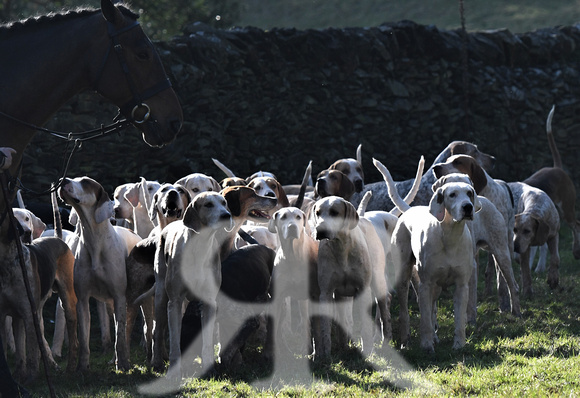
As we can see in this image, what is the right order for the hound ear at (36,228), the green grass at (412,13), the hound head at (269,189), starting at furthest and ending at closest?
the green grass at (412,13) → the hound ear at (36,228) → the hound head at (269,189)

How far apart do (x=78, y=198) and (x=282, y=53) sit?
749 cm

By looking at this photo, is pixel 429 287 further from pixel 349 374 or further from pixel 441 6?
pixel 441 6

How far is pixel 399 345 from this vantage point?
632 cm

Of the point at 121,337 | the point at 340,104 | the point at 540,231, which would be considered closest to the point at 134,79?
the point at 121,337

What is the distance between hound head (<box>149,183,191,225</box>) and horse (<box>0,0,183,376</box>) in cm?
132

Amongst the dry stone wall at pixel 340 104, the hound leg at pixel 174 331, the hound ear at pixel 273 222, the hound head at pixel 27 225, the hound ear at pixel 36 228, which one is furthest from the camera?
the dry stone wall at pixel 340 104

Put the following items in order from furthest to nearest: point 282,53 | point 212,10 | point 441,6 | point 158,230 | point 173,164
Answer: point 441,6, point 212,10, point 282,53, point 173,164, point 158,230

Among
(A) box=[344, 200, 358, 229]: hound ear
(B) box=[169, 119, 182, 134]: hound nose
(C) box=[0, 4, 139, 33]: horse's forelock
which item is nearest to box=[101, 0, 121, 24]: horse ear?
(C) box=[0, 4, 139, 33]: horse's forelock

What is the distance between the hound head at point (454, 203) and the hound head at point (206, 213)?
1.47 m

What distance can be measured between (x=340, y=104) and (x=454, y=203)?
8.04m

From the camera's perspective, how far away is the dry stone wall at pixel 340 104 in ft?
39.0

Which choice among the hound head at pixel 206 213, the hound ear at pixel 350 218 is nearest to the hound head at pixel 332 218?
the hound ear at pixel 350 218

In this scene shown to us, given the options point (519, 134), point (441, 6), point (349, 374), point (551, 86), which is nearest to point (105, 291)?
point (349, 374)

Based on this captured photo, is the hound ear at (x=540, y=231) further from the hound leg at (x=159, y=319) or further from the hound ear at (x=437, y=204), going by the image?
the hound leg at (x=159, y=319)
